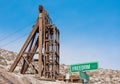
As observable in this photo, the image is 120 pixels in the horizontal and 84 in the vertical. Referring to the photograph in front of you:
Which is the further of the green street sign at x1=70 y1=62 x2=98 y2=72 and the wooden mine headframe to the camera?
the wooden mine headframe

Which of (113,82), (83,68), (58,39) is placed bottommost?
(83,68)

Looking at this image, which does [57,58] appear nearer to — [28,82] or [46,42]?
[46,42]

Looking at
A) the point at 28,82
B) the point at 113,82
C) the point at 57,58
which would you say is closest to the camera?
the point at 28,82

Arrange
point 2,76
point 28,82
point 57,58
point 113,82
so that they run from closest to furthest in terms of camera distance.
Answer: point 2,76
point 28,82
point 57,58
point 113,82

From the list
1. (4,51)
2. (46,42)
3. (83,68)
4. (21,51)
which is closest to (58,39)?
(46,42)

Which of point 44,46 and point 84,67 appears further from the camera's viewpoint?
point 44,46

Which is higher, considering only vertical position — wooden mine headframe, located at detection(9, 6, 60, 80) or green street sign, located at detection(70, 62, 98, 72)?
wooden mine headframe, located at detection(9, 6, 60, 80)

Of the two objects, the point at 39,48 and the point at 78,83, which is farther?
the point at 39,48

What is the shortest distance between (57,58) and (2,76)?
21.5m

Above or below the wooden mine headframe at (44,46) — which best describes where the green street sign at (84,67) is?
below

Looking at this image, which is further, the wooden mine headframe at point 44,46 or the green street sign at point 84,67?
the wooden mine headframe at point 44,46

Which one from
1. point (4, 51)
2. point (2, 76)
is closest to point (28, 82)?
point (2, 76)

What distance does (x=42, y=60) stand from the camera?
113ft

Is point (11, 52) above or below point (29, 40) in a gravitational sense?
above
